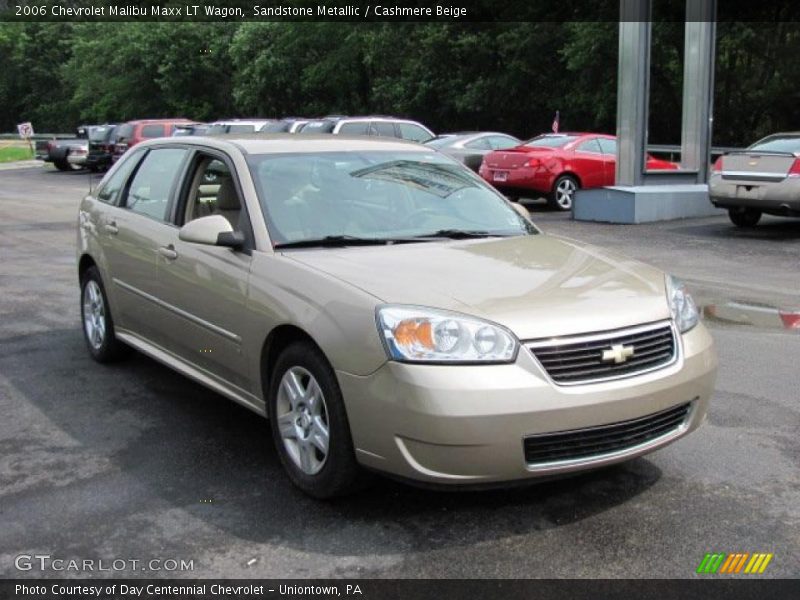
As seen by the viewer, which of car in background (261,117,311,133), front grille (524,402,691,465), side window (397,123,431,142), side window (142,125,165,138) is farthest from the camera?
side window (142,125,165,138)

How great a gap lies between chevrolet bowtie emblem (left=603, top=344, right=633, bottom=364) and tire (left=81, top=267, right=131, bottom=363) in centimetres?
373

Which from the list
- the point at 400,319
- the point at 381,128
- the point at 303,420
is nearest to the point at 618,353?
the point at 400,319

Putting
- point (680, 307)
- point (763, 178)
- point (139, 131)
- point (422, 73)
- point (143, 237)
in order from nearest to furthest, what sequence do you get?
point (680, 307)
point (143, 237)
point (763, 178)
point (139, 131)
point (422, 73)

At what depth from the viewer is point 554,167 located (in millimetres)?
17703

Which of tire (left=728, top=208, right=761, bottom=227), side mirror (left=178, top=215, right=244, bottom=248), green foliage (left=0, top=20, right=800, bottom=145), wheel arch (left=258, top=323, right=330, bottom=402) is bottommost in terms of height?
tire (left=728, top=208, right=761, bottom=227)

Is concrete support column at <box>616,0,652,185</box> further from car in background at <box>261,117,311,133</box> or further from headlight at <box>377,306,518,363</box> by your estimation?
headlight at <box>377,306,518,363</box>

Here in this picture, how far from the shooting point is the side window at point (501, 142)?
68.3 feet

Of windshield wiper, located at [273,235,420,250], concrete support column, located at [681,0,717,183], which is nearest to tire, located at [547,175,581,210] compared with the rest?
concrete support column, located at [681,0,717,183]

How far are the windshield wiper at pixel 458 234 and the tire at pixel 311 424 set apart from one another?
108 centimetres

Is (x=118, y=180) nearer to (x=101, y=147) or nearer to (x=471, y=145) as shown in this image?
(x=471, y=145)

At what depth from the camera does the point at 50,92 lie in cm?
7469

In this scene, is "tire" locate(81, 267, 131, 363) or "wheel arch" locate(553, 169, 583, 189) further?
"wheel arch" locate(553, 169, 583, 189)

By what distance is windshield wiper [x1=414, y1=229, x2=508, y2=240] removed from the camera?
4.78m

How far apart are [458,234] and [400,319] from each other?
1.30m
